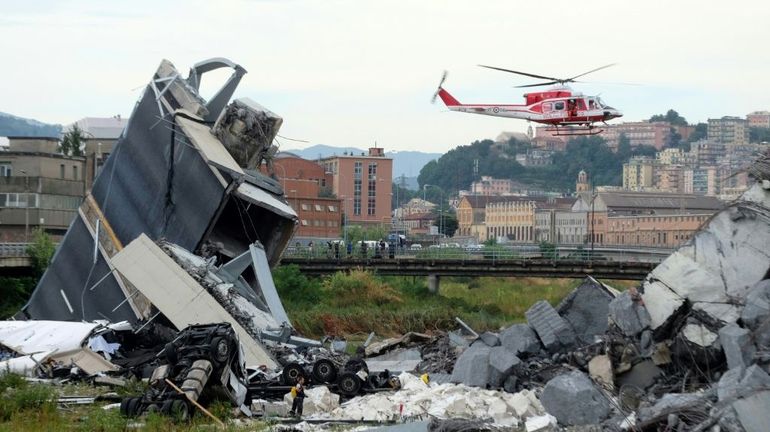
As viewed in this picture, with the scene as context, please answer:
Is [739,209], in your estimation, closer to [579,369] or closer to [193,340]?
[579,369]

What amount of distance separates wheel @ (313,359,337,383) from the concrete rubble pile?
174cm

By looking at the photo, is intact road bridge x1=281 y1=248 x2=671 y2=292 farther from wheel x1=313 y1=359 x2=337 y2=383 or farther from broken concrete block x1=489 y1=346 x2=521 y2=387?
broken concrete block x1=489 y1=346 x2=521 y2=387

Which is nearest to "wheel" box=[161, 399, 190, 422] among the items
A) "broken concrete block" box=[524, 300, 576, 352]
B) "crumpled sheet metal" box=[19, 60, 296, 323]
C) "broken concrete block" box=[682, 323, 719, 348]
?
"broken concrete block" box=[524, 300, 576, 352]

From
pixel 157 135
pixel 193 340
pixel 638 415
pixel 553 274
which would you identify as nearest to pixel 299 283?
pixel 553 274

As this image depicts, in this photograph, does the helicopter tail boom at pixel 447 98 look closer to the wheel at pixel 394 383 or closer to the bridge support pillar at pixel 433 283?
the bridge support pillar at pixel 433 283

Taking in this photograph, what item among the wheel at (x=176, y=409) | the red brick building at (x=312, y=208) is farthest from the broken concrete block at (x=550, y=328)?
the red brick building at (x=312, y=208)

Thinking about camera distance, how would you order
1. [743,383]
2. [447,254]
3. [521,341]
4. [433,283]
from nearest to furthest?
[743,383] < [521,341] < [433,283] < [447,254]

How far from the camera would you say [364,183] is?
150 metres

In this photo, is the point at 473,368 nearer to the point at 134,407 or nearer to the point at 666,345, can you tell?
the point at 666,345

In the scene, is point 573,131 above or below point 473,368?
above

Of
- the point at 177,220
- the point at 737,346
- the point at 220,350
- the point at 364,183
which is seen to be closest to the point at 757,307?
the point at 737,346

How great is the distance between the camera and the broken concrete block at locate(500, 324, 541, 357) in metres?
18.6

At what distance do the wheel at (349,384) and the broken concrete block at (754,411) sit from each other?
21.4 ft

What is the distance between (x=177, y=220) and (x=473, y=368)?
33.5 feet
